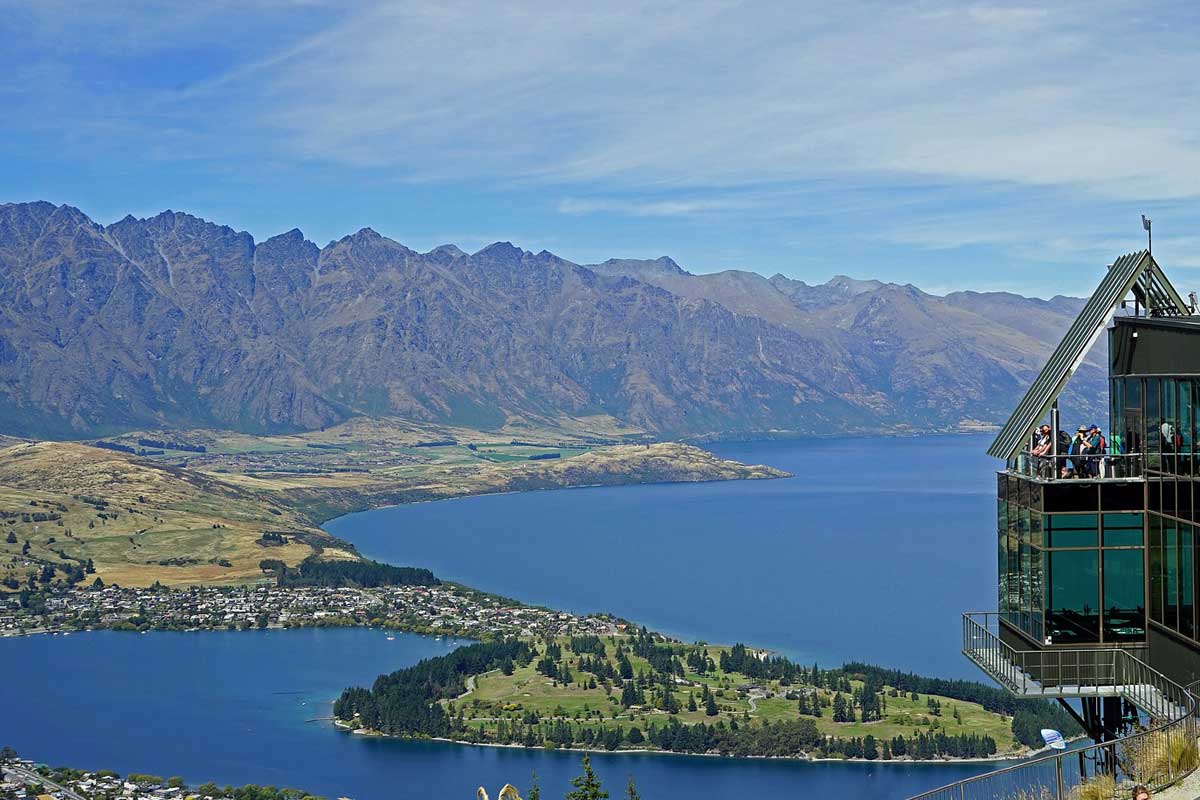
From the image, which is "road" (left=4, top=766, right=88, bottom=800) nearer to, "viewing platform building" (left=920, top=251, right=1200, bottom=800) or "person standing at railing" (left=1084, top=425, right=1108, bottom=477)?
"viewing platform building" (left=920, top=251, right=1200, bottom=800)

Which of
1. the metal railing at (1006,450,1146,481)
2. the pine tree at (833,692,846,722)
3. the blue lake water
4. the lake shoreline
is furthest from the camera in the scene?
the pine tree at (833,692,846,722)

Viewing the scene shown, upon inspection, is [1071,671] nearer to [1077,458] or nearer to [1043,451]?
[1077,458]

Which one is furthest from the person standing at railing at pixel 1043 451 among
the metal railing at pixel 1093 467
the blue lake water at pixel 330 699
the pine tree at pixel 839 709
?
the pine tree at pixel 839 709

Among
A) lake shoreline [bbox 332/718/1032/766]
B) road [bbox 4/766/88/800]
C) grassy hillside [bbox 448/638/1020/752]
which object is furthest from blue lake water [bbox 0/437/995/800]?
grassy hillside [bbox 448/638/1020/752]

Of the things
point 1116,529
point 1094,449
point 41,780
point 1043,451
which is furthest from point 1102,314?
point 41,780

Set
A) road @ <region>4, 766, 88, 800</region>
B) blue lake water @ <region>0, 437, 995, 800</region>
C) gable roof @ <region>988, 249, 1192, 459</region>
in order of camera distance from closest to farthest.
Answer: gable roof @ <region>988, 249, 1192, 459</region>, road @ <region>4, 766, 88, 800</region>, blue lake water @ <region>0, 437, 995, 800</region>

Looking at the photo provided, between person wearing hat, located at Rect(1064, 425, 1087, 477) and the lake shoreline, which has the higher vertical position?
person wearing hat, located at Rect(1064, 425, 1087, 477)
